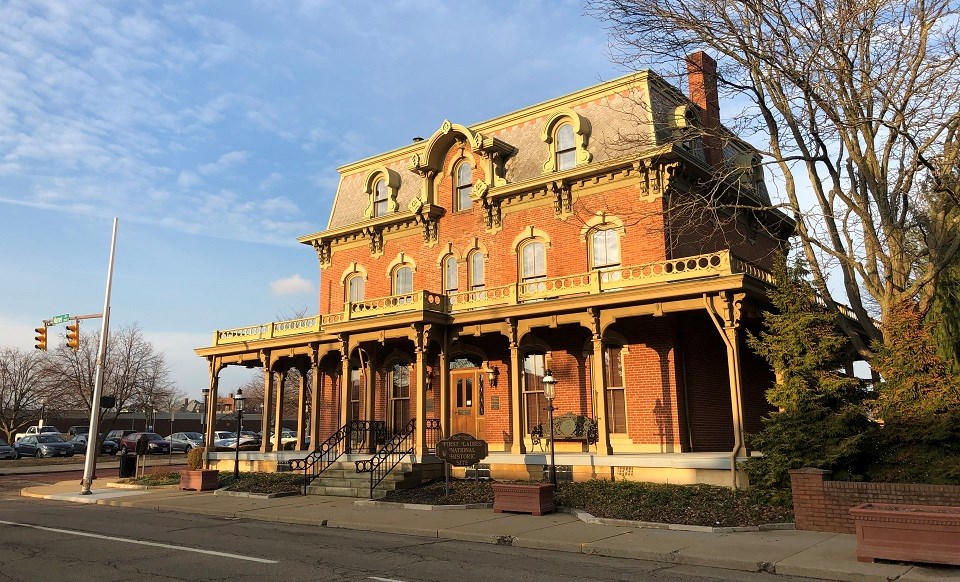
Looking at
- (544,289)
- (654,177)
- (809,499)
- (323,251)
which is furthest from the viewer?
(323,251)

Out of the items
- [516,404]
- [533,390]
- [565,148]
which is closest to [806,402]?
[516,404]

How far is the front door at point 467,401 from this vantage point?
75.4ft

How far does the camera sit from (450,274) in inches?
972

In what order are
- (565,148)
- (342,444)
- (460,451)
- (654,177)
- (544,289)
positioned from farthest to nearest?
(342,444) → (565,148) → (544,289) → (654,177) → (460,451)

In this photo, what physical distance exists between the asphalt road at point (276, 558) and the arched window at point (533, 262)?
11.4 metres

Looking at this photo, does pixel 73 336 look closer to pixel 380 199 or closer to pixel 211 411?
pixel 211 411

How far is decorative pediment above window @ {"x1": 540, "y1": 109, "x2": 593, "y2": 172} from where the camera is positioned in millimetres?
21891

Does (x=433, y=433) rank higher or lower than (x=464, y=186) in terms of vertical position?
lower

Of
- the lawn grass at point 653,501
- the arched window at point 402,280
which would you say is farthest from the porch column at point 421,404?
the arched window at point 402,280

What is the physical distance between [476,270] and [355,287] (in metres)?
6.08

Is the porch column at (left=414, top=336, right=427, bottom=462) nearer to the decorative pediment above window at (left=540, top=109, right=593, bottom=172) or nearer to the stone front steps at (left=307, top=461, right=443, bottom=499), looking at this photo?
the stone front steps at (left=307, top=461, right=443, bottom=499)

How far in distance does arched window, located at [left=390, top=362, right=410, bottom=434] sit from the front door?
2.30m

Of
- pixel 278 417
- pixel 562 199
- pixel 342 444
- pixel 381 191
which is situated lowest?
pixel 342 444

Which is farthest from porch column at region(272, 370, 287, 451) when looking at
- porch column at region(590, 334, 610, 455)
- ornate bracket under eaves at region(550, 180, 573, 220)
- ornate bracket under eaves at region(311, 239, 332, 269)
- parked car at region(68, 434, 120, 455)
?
parked car at region(68, 434, 120, 455)
